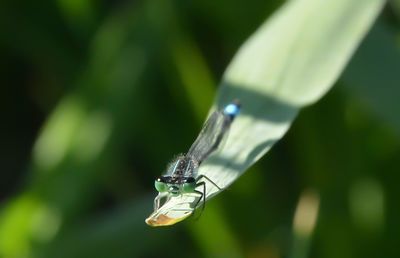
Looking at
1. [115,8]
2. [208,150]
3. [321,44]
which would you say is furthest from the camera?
[115,8]

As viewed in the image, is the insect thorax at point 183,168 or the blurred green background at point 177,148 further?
the blurred green background at point 177,148

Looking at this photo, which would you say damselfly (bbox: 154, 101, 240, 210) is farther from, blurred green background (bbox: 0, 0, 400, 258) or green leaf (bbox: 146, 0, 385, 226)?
blurred green background (bbox: 0, 0, 400, 258)

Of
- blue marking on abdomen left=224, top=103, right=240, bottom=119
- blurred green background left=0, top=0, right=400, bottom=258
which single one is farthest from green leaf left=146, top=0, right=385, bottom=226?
blurred green background left=0, top=0, right=400, bottom=258

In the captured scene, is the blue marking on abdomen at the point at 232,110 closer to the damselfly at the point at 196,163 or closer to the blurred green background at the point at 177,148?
the damselfly at the point at 196,163

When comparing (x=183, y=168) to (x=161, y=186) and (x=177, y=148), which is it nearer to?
(x=161, y=186)

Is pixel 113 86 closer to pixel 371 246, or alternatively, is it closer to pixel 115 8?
pixel 115 8

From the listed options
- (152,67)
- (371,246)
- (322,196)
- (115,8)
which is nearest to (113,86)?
(152,67)

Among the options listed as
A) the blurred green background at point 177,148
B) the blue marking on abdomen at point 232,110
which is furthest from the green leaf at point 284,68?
the blurred green background at point 177,148
